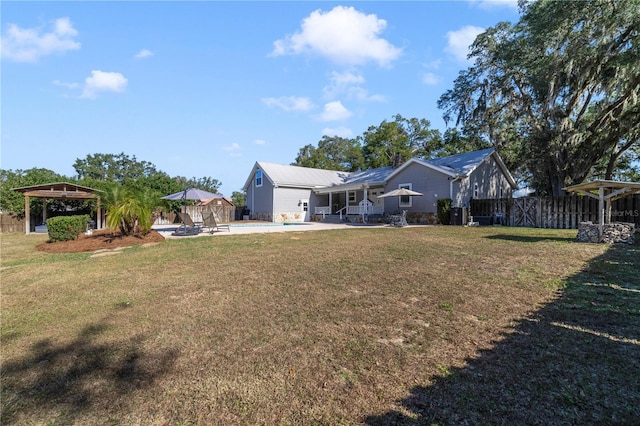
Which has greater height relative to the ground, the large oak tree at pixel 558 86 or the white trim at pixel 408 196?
the large oak tree at pixel 558 86

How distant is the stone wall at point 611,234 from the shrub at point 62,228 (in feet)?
56.8

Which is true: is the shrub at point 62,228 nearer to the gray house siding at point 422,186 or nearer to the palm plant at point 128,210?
the palm plant at point 128,210

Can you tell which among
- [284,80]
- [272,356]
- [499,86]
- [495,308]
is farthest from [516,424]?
[499,86]

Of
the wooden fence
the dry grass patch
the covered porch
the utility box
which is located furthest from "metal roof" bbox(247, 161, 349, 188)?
the dry grass patch

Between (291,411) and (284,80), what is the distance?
659 inches

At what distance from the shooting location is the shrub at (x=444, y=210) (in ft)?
59.2

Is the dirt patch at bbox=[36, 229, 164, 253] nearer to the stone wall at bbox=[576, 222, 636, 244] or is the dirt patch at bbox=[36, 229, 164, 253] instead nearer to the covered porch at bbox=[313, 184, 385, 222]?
the stone wall at bbox=[576, 222, 636, 244]

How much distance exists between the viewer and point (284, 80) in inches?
650

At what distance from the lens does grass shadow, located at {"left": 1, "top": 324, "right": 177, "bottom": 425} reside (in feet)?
7.40

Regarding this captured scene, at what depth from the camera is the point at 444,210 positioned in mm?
18188

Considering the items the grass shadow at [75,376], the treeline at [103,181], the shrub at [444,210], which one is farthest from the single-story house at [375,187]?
the grass shadow at [75,376]

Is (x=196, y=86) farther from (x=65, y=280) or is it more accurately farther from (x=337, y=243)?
(x=65, y=280)

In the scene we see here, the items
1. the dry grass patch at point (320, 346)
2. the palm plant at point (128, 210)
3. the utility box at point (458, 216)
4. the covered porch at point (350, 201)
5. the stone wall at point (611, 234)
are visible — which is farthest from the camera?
the covered porch at point (350, 201)

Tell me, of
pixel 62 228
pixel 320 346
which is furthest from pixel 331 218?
pixel 320 346
